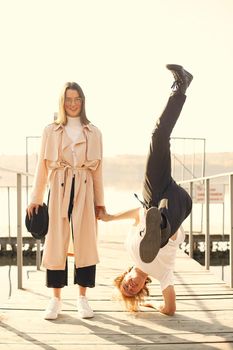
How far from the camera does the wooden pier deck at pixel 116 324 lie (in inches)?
91.7

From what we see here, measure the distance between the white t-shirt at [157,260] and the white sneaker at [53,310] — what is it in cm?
54

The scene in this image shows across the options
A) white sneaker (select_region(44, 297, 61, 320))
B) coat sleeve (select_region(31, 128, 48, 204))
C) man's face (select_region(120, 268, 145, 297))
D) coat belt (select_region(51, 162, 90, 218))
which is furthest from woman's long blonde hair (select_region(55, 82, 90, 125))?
white sneaker (select_region(44, 297, 61, 320))

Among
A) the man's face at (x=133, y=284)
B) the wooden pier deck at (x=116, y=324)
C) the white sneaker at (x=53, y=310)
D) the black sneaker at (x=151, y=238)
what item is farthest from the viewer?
the man's face at (x=133, y=284)

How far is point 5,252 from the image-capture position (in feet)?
39.0

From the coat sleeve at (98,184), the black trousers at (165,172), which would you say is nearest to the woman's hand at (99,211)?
the coat sleeve at (98,184)

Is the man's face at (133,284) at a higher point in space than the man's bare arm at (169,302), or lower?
higher

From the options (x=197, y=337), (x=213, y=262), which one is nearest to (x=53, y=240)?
(x=197, y=337)

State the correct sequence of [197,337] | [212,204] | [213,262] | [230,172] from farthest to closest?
1. [213,262]
2. [212,204]
3. [230,172]
4. [197,337]

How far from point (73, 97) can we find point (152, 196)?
2.65 ft

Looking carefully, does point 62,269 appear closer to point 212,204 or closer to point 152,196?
point 152,196

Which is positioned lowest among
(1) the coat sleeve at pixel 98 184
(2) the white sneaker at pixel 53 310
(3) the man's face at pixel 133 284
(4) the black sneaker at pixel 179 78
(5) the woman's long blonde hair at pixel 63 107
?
(2) the white sneaker at pixel 53 310

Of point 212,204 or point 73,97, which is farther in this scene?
point 212,204

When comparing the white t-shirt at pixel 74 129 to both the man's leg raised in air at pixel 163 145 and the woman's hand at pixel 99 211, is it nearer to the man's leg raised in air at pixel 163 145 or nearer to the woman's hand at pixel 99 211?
the woman's hand at pixel 99 211

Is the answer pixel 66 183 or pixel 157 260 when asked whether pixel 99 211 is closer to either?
pixel 66 183
